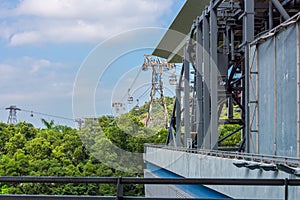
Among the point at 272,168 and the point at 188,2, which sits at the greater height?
the point at 188,2

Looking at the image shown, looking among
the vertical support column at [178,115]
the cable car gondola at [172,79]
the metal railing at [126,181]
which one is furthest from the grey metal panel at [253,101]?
the cable car gondola at [172,79]

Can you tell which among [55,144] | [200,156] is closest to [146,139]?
[55,144]

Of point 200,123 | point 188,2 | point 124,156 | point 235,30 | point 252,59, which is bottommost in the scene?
point 124,156

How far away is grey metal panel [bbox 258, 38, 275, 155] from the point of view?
14.5m

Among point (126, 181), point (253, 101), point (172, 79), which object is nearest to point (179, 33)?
point (172, 79)

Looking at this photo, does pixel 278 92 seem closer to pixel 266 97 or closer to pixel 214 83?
pixel 266 97

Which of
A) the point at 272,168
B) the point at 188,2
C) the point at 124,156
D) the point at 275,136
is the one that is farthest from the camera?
the point at 124,156

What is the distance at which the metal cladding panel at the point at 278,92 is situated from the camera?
12.8 metres

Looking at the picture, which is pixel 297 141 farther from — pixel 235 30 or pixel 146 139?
pixel 146 139

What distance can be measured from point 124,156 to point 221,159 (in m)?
28.9

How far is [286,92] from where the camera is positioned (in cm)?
1327

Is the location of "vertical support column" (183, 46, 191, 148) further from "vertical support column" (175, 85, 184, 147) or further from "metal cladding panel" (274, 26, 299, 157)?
"metal cladding panel" (274, 26, 299, 157)

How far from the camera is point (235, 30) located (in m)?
25.6

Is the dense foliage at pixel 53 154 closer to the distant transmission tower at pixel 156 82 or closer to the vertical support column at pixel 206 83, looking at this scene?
the distant transmission tower at pixel 156 82
